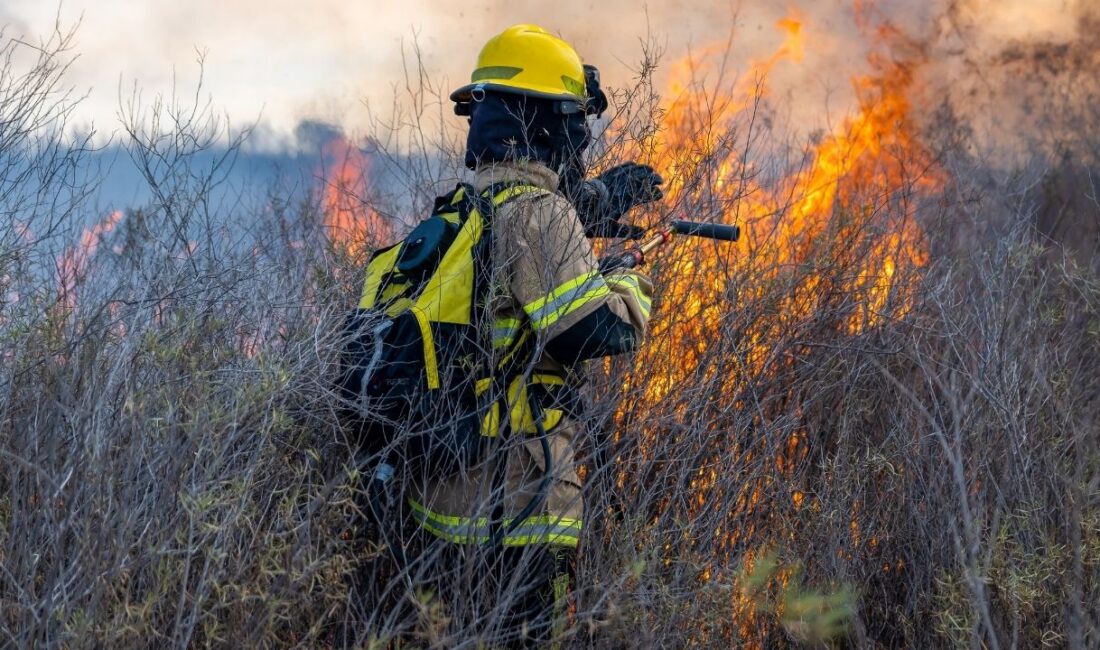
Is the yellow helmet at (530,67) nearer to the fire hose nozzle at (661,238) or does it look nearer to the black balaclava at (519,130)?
the black balaclava at (519,130)

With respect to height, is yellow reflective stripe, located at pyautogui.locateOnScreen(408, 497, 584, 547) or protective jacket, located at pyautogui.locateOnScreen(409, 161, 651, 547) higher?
protective jacket, located at pyautogui.locateOnScreen(409, 161, 651, 547)

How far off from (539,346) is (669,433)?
1.02 m

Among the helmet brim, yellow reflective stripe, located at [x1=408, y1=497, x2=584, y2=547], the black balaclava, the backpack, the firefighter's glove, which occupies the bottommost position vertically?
yellow reflective stripe, located at [x1=408, y1=497, x2=584, y2=547]

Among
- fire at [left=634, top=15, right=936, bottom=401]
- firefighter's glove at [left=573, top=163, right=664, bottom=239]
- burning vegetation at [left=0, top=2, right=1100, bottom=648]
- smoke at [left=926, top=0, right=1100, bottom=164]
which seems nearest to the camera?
burning vegetation at [left=0, top=2, right=1100, bottom=648]

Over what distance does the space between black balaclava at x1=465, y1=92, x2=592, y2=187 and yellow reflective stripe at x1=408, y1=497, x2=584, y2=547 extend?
3.56ft

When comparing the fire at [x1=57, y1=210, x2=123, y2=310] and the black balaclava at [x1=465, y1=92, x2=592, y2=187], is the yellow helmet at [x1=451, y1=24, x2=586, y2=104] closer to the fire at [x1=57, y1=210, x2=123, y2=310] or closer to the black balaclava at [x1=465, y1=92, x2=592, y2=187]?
the black balaclava at [x1=465, y1=92, x2=592, y2=187]

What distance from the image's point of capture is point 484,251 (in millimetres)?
3193

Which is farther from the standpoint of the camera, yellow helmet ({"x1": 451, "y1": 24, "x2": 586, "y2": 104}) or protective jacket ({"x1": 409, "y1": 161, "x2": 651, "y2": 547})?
yellow helmet ({"x1": 451, "y1": 24, "x2": 586, "y2": 104})

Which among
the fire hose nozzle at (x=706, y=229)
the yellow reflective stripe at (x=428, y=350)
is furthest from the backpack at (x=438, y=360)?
the fire hose nozzle at (x=706, y=229)

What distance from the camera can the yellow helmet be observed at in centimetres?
335

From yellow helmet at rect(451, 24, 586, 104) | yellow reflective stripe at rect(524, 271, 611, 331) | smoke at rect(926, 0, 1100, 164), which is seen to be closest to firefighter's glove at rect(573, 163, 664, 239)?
yellow helmet at rect(451, 24, 586, 104)

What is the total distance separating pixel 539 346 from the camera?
306 cm

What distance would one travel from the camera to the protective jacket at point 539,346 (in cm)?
307

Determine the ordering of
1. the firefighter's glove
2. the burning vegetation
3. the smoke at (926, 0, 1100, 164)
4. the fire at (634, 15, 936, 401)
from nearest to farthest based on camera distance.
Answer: the burning vegetation, the firefighter's glove, the fire at (634, 15, 936, 401), the smoke at (926, 0, 1100, 164)
